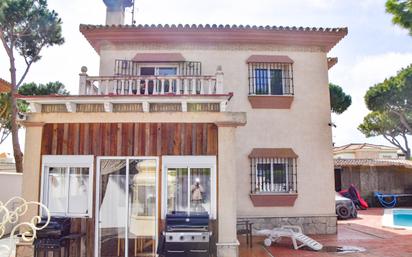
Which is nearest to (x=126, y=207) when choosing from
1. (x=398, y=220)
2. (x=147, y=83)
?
(x=147, y=83)

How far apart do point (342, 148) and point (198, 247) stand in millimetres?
42390

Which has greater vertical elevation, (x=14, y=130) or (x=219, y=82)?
(x=219, y=82)

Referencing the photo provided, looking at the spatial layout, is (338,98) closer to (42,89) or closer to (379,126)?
(379,126)

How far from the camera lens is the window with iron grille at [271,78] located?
1328 centimetres

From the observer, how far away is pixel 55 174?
8555 millimetres

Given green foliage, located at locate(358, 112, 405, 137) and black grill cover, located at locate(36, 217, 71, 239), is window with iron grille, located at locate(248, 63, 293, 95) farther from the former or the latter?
green foliage, located at locate(358, 112, 405, 137)

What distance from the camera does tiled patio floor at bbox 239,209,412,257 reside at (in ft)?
31.4

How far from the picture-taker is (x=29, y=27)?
17734mm

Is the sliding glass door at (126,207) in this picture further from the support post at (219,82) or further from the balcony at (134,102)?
the support post at (219,82)

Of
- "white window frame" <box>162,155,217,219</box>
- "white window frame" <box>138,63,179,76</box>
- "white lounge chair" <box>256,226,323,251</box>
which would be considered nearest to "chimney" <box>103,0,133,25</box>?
"white window frame" <box>138,63,179,76</box>

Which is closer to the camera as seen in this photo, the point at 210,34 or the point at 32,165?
the point at 32,165

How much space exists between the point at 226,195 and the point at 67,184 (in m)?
3.87

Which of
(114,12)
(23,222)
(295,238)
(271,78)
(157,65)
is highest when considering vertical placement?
(114,12)

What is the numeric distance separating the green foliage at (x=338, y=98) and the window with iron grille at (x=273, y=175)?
14.4 m
